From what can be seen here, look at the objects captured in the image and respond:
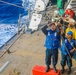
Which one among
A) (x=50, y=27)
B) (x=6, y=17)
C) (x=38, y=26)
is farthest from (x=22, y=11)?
(x=50, y=27)

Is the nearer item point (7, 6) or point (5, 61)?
point (5, 61)

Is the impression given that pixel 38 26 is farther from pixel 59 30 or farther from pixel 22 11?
pixel 22 11

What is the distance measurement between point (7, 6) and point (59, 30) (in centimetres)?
1845

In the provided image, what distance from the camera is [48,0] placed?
19531 millimetres

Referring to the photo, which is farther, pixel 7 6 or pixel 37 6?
pixel 7 6

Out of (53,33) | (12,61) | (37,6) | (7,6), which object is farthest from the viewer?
(7,6)

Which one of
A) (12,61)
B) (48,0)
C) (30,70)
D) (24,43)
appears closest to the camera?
(30,70)

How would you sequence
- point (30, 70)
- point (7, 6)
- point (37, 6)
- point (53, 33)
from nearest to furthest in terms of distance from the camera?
point (53, 33)
point (30, 70)
point (37, 6)
point (7, 6)

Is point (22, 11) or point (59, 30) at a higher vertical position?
point (59, 30)

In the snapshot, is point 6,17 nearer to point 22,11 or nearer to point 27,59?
point 22,11

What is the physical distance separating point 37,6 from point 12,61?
15.4 feet

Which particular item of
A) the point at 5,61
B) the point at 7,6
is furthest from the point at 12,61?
the point at 7,6

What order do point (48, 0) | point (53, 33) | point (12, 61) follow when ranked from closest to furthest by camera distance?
point (53, 33) < point (12, 61) < point (48, 0)

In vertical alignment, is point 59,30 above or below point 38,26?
above
